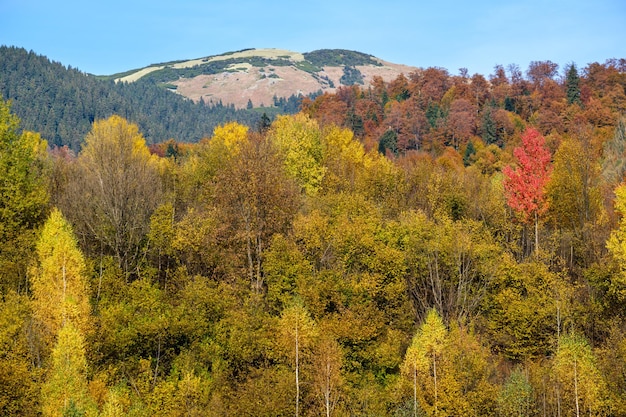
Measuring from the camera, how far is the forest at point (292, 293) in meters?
34.1

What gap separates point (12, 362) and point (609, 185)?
5349 centimetres

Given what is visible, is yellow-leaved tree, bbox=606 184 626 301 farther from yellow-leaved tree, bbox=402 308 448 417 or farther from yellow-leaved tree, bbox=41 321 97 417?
yellow-leaved tree, bbox=41 321 97 417

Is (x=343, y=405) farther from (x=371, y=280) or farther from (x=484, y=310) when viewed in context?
(x=484, y=310)

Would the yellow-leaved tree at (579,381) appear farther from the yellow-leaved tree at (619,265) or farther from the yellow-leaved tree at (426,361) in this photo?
the yellow-leaved tree at (619,265)

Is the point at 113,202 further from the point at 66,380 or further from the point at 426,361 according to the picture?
the point at 426,361

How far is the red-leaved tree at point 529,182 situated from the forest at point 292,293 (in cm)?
18

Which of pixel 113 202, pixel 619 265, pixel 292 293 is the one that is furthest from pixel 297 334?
pixel 619 265

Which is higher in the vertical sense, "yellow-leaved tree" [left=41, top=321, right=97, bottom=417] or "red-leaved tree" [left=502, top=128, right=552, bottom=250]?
"red-leaved tree" [left=502, top=128, right=552, bottom=250]

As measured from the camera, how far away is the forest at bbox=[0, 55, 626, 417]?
1341 inches

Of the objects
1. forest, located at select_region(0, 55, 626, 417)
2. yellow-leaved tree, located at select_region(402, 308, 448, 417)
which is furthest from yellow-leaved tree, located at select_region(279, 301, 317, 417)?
yellow-leaved tree, located at select_region(402, 308, 448, 417)

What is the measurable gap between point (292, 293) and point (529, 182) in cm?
2443

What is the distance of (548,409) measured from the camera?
34625mm

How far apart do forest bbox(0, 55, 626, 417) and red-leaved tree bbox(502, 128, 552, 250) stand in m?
0.18

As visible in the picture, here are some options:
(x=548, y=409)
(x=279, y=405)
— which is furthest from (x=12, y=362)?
(x=548, y=409)
